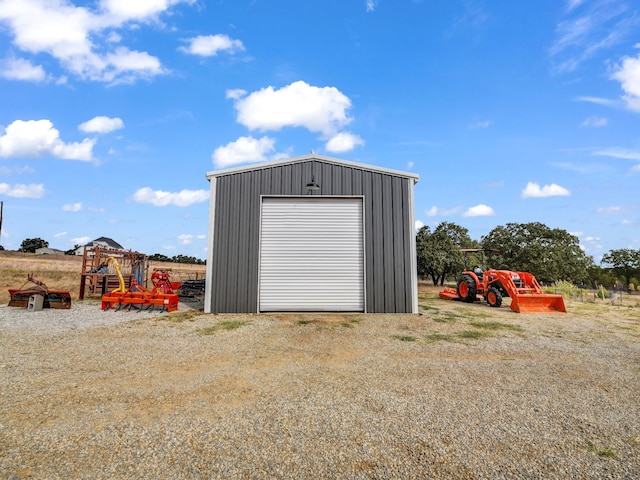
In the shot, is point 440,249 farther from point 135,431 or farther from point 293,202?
point 135,431

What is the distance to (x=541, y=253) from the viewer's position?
25.5 metres

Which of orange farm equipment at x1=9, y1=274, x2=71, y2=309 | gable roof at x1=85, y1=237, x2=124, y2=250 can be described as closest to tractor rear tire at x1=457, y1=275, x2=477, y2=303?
orange farm equipment at x1=9, y1=274, x2=71, y2=309

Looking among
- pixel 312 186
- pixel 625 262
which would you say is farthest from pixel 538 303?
pixel 625 262

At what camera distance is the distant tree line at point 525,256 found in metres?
23.8

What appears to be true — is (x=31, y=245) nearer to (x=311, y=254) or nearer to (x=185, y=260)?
(x=185, y=260)

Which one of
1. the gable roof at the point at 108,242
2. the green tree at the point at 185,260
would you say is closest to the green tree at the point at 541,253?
the green tree at the point at 185,260

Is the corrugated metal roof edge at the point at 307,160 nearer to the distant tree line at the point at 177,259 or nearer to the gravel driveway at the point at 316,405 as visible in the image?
the gravel driveway at the point at 316,405

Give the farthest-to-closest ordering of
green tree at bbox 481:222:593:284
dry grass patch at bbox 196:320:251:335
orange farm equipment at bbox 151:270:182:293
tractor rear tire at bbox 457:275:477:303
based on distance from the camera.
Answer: green tree at bbox 481:222:593:284
tractor rear tire at bbox 457:275:477:303
orange farm equipment at bbox 151:270:182:293
dry grass patch at bbox 196:320:251:335

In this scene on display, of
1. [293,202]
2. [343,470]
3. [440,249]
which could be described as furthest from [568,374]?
[440,249]

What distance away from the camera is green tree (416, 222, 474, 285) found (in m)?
23.3

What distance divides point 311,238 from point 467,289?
761cm

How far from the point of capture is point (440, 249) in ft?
78.2

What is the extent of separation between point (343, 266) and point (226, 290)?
12.3 ft

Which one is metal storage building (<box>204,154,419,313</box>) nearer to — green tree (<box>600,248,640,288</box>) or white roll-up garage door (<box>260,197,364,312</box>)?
white roll-up garage door (<box>260,197,364,312</box>)
